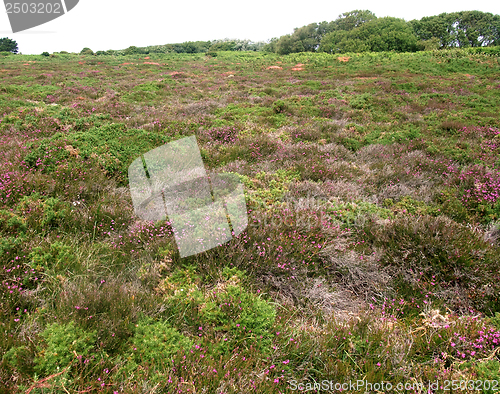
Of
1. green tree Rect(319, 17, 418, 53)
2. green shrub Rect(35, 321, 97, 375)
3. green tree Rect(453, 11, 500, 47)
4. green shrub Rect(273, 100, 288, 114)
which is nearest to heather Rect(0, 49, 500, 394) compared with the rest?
green shrub Rect(35, 321, 97, 375)

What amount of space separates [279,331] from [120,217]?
9.05ft

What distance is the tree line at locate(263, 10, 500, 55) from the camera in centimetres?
4981

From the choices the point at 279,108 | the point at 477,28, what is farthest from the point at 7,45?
the point at 477,28

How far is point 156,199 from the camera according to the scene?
4.42m

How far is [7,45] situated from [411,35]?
83320mm

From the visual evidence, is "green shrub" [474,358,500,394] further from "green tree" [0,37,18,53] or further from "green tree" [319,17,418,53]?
"green tree" [0,37,18,53]

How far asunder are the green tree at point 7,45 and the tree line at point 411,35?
60.1 metres

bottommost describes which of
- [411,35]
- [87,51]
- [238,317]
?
[238,317]

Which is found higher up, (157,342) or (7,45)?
(7,45)

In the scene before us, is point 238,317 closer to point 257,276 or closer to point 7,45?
point 257,276

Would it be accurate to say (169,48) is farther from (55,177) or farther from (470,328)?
(470,328)

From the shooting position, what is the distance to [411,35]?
50.3m

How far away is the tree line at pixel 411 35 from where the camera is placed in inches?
1961

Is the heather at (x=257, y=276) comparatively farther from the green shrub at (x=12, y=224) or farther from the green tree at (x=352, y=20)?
the green tree at (x=352, y=20)
